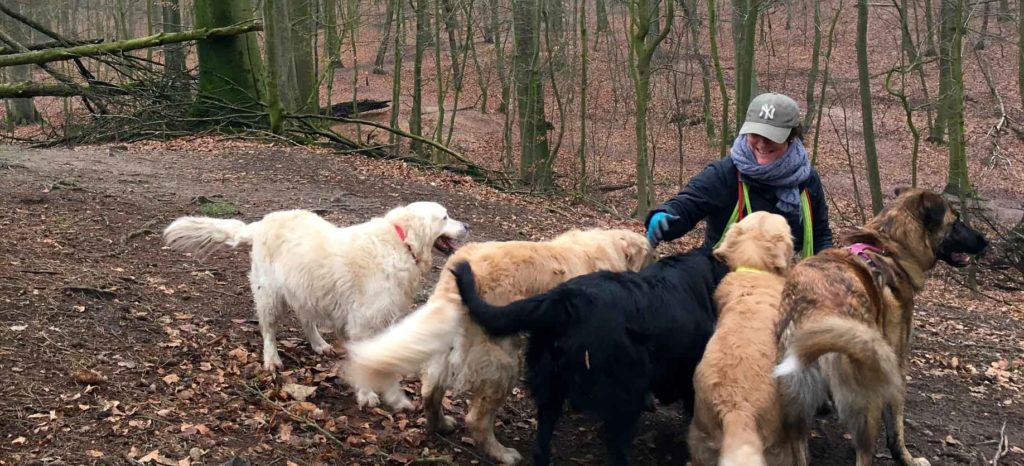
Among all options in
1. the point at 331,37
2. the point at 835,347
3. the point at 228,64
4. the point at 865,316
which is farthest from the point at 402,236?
the point at 331,37

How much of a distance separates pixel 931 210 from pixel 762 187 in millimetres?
1090

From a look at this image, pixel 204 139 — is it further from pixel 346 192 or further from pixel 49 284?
pixel 49 284

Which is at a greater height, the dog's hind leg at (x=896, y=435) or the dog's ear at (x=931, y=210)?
the dog's ear at (x=931, y=210)

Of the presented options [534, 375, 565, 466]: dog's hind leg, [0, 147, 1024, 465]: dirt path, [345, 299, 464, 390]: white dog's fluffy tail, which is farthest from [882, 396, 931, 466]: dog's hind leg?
[345, 299, 464, 390]: white dog's fluffy tail

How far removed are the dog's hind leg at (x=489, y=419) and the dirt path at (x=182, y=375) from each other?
6.0 inches

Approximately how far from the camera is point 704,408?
3.99 m

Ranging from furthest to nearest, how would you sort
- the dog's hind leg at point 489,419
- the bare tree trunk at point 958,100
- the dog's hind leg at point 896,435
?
1. the bare tree trunk at point 958,100
2. the dog's hind leg at point 896,435
3. the dog's hind leg at point 489,419

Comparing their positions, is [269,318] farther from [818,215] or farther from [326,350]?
[818,215]

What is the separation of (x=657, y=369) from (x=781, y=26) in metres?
41.7

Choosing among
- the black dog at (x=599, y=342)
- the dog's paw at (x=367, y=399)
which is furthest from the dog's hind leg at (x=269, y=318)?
the black dog at (x=599, y=342)

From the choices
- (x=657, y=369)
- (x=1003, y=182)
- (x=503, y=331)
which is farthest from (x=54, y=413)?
(x=1003, y=182)

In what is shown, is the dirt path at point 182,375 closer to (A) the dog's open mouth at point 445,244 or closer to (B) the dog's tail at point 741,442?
(A) the dog's open mouth at point 445,244

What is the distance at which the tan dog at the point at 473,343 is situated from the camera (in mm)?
3998

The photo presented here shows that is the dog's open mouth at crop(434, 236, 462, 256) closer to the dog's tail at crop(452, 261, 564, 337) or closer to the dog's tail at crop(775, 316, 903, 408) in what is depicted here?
the dog's tail at crop(452, 261, 564, 337)
